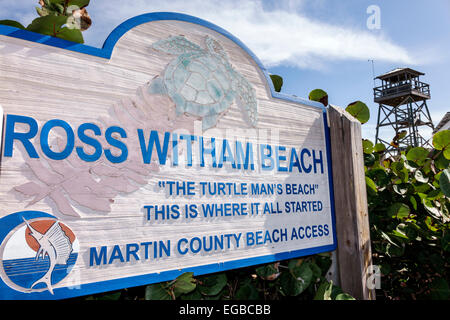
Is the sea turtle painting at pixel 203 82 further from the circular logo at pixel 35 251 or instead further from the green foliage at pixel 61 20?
the circular logo at pixel 35 251

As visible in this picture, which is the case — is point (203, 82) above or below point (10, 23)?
below

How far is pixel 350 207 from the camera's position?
1.84m

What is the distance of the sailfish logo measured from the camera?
1057mm

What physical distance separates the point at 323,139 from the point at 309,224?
544 mm

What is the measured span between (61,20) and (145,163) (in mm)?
664

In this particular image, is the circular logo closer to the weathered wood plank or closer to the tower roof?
the weathered wood plank

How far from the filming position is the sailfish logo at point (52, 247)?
106 cm

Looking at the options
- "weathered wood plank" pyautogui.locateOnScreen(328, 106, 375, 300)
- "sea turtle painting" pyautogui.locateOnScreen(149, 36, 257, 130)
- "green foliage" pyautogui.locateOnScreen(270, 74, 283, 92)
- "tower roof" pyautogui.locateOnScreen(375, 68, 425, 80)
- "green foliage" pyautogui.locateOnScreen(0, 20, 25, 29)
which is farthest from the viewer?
"tower roof" pyautogui.locateOnScreen(375, 68, 425, 80)

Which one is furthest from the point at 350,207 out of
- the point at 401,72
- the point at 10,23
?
the point at 401,72

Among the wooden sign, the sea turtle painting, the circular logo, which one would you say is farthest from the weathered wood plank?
the circular logo

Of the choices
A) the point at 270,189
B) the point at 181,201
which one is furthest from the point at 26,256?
the point at 270,189

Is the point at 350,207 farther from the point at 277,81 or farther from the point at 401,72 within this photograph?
the point at 401,72

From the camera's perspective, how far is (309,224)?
5.77 ft

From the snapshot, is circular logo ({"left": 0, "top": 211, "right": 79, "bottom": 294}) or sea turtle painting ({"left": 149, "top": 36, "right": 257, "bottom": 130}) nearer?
circular logo ({"left": 0, "top": 211, "right": 79, "bottom": 294})
